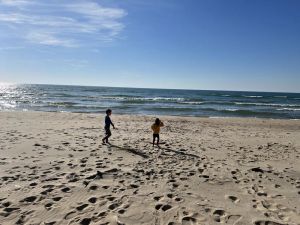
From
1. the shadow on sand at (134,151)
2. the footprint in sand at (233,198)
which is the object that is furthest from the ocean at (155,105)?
the footprint in sand at (233,198)

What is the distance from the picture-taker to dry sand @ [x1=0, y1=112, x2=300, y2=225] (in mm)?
4984

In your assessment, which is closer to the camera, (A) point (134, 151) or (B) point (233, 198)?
(B) point (233, 198)

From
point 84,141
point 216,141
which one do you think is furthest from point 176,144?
point 84,141

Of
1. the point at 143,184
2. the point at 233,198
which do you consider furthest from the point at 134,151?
the point at 233,198

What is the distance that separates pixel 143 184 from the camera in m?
6.52

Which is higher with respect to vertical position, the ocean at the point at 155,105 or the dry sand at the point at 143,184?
the dry sand at the point at 143,184

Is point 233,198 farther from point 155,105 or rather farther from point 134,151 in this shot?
point 155,105

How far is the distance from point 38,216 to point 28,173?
2.41 meters

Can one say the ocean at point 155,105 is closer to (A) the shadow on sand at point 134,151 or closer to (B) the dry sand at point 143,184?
(A) the shadow on sand at point 134,151

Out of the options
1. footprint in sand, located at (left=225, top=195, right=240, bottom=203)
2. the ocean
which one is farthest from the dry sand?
the ocean

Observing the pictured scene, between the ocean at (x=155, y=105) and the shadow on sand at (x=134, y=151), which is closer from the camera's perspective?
the shadow on sand at (x=134, y=151)

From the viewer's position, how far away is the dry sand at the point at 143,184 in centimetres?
498

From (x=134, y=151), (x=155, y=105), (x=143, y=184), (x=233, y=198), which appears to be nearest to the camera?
(x=233, y=198)

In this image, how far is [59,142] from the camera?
10977 mm
